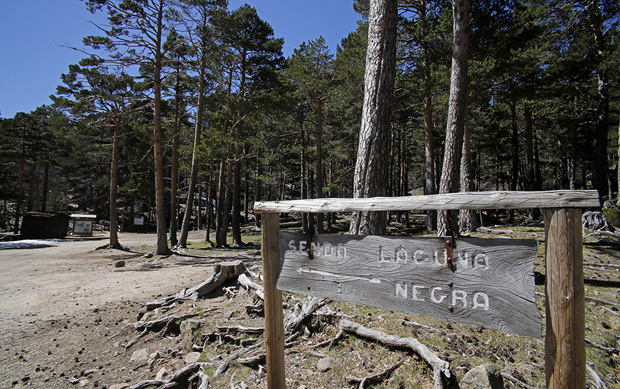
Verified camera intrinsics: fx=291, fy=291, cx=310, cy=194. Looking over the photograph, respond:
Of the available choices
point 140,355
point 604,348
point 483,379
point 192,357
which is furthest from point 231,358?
point 604,348

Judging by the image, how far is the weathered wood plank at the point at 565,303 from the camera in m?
1.51

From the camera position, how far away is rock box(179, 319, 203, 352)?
15.5 ft

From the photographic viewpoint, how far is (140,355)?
4723mm

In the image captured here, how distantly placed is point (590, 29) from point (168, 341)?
18989mm

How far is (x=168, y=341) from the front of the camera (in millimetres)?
5066

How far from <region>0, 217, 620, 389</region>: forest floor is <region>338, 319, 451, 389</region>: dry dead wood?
9 centimetres

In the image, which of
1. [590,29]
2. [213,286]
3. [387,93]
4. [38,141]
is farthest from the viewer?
[38,141]

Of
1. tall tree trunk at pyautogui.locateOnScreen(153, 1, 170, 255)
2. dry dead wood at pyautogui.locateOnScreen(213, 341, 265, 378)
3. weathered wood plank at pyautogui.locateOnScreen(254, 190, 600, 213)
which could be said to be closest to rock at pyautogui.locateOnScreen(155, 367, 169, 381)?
dry dead wood at pyautogui.locateOnScreen(213, 341, 265, 378)

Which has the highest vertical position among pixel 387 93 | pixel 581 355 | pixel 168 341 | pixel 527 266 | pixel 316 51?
pixel 316 51

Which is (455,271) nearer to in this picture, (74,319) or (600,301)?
(600,301)

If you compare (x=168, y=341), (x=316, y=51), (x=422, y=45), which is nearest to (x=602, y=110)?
(x=422, y=45)

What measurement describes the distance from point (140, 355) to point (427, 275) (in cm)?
498

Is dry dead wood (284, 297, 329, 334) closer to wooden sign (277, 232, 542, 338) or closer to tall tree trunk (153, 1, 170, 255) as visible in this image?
wooden sign (277, 232, 542, 338)

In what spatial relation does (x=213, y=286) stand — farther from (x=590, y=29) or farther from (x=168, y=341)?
(x=590, y=29)
